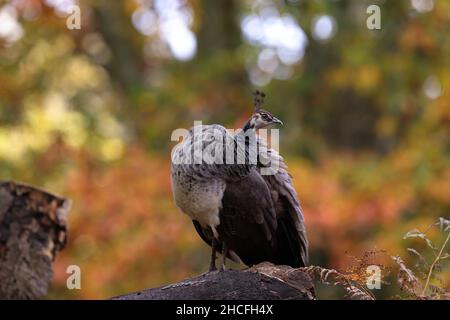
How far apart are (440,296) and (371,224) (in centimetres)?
626

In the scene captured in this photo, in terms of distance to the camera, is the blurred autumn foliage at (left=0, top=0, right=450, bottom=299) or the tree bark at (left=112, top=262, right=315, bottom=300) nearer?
the tree bark at (left=112, top=262, right=315, bottom=300)

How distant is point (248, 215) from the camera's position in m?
5.05

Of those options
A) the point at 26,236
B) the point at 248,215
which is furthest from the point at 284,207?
the point at 26,236

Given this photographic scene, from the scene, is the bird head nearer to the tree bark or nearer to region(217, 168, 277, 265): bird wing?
region(217, 168, 277, 265): bird wing

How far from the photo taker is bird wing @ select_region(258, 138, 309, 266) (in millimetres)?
5281

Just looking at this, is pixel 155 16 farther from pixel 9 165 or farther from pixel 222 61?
pixel 9 165

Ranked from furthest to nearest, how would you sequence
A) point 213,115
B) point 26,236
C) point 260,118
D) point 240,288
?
point 213,115, point 26,236, point 260,118, point 240,288

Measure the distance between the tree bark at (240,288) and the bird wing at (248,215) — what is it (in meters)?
0.45

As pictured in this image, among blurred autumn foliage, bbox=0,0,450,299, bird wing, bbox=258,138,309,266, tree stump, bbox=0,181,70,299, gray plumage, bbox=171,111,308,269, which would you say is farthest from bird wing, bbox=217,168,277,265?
blurred autumn foliage, bbox=0,0,450,299

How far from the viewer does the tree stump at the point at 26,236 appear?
245 inches

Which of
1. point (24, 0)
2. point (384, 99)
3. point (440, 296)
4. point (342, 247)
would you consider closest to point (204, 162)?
point (440, 296)

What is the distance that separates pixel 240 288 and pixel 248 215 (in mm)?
667

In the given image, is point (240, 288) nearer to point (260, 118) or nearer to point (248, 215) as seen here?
point (248, 215)

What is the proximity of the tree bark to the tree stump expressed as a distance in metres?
1.94
